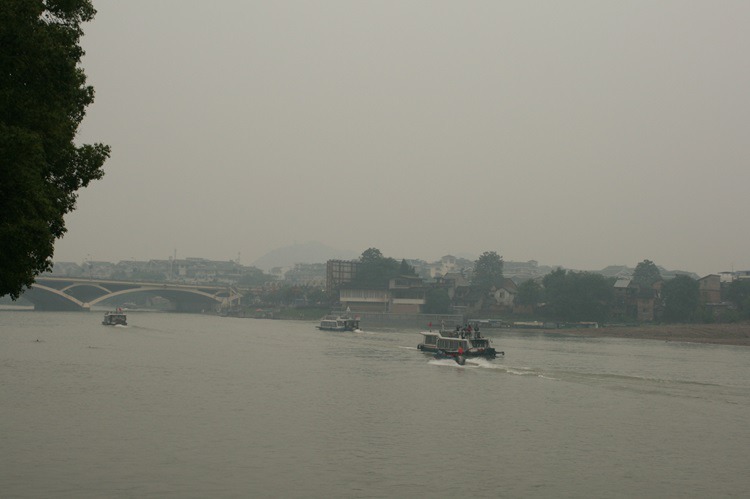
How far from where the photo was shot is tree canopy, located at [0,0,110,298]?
1348 centimetres

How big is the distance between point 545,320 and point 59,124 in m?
103

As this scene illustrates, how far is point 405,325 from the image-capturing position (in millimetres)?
116438

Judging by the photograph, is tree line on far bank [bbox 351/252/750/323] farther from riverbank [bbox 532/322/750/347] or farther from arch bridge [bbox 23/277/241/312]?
arch bridge [bbox 23/277/241/312]

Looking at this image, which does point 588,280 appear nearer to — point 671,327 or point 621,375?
point 671,327

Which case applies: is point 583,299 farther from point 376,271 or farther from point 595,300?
point 376,271

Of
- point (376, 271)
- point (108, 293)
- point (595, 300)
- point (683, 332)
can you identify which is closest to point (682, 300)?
point (595, 300)

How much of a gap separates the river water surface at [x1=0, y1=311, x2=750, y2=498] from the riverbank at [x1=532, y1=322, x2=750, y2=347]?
3403cm

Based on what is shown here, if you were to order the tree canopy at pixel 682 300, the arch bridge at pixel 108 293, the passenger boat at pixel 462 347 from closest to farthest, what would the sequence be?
1. the passenger boat at pixel 462 347
2. the tree canopy at pixel 682 300
3. the arch bridge at pixel 108 293

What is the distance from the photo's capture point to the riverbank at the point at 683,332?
85.3 m

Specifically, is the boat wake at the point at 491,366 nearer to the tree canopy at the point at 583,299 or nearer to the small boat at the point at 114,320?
the small boat at the point at 114,320

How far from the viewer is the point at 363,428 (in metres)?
27.9

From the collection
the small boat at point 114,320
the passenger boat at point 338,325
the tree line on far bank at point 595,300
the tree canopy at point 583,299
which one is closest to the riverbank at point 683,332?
the tree line on far bank at point 595,300

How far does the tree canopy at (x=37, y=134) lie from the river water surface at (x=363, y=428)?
22.7 ft

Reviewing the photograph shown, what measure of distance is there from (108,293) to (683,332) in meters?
88.9
